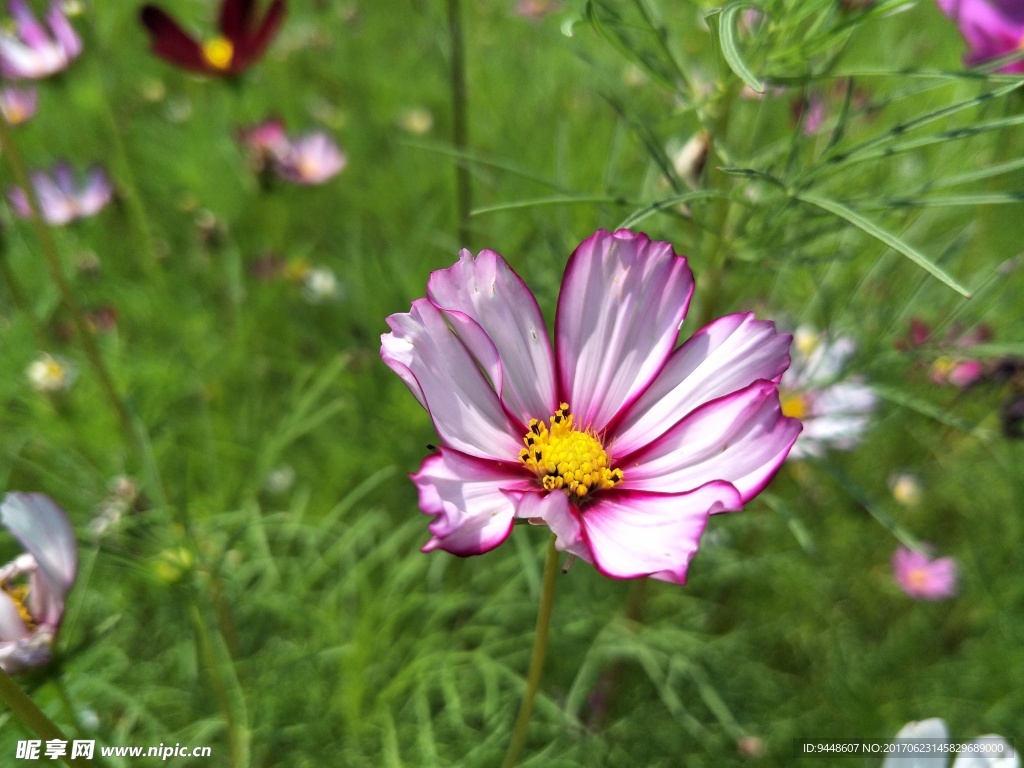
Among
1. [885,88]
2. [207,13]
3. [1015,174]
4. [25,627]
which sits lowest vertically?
[25,627]

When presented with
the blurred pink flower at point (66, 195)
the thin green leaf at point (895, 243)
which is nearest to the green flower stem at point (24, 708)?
the thin green leaf at point (895, 243)

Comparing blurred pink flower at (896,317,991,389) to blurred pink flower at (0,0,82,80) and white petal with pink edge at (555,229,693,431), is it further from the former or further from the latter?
blurred pink flower at (0,0,82,80)

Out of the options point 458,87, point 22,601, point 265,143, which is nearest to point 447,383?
point 22,601

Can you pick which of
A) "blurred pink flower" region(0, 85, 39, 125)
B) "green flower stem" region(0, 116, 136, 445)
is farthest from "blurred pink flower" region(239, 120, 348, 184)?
"green flower stem" region(0, 116, 136, 445)

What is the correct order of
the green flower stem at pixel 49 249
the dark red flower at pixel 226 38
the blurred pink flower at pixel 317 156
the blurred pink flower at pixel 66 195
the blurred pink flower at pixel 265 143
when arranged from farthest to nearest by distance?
the blurred pink flower at pixel 317 156, the blurred pink flower at pixel 66 195, the blurred pink flower at pixel 265 143, the dark red flower at pixel 226 38, the green flower stem at pixel 49 249

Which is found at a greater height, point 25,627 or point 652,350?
point 652,350

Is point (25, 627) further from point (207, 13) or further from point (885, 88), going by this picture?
point (207, 13)

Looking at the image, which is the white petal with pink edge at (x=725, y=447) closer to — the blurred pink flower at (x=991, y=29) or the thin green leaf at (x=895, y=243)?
the thin green leaf at (x=895, y=243)

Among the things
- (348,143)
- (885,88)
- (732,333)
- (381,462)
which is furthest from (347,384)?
(885,88)

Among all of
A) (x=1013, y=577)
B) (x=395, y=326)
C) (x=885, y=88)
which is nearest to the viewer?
(x=395, y=326)
